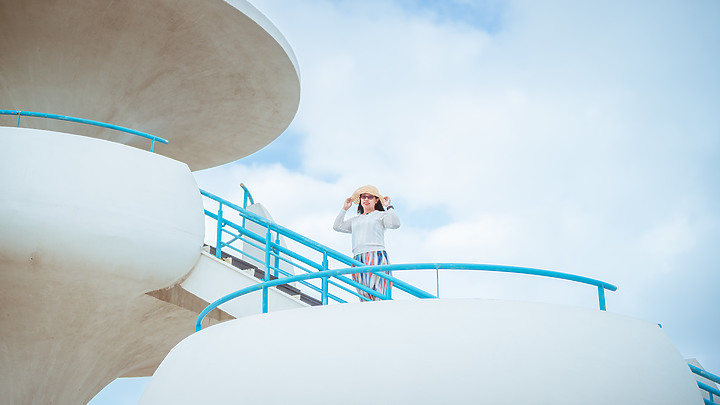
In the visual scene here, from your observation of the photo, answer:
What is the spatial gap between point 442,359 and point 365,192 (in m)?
4.74

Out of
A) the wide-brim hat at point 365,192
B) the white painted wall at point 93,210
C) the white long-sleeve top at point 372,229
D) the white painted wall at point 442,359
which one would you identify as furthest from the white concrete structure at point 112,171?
the white painted wall at point 442,359

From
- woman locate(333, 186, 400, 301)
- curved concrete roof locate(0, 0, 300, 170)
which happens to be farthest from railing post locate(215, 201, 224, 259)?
curved concrete roof locate(0, 0, 300, 170)

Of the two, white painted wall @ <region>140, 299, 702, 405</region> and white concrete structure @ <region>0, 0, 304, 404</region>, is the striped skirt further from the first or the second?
white painted wall @ <region>140, 299, 702, 405</region>

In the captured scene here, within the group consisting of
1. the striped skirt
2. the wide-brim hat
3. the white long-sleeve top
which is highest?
the wide-brim hat

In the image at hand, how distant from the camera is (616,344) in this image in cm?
614

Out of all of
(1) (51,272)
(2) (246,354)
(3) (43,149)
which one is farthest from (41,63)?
(2) (246,354)

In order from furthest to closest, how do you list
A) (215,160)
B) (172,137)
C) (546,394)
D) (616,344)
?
(215,160) < (172,137) < (616,344) < (546,394)

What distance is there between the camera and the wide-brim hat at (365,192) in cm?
1025

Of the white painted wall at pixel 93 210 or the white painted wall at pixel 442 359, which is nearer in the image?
the white painted wall at pixel 442 359

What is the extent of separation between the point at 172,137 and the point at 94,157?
5612 mm

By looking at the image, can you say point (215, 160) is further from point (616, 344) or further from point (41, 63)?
point (616, 344)

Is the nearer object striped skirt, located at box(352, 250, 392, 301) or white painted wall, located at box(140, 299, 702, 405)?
white painted wall, located at box(140, 299, 702, 405)

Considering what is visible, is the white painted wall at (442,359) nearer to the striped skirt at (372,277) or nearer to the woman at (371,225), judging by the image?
the striped skirt at (372,277)

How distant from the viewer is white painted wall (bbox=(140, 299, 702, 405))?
18.4 feet
